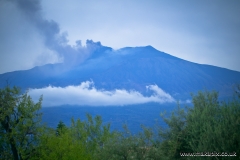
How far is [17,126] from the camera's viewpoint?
71.6 feet

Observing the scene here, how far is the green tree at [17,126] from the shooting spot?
21.3 m

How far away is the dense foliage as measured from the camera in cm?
1633

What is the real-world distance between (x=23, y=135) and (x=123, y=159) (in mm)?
11857

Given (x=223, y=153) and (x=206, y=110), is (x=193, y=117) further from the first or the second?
(x=223, y=153)

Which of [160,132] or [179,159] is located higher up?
[160,132]

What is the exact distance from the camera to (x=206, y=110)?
1939 cm

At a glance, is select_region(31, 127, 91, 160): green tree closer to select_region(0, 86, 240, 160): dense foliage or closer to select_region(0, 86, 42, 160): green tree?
select_region(0, 86, 240, 160): dense foliage

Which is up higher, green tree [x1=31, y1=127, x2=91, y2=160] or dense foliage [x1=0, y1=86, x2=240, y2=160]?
dense foliage [x1=0, y1=86, x2=240, y2=160]

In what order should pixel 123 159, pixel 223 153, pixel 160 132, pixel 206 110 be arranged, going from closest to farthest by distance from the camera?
pixel 223 153 < pixel 123 159 < pixel 206 110 < pixel 160 132

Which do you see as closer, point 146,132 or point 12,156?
point 146,132

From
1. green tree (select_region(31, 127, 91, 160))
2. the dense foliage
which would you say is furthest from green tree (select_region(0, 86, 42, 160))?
green tree (select_region(31, 127, 91, 160))

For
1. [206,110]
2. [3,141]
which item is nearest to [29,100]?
[3,141]

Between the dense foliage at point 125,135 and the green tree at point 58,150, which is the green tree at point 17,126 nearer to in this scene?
the dense foliage at point 125,135

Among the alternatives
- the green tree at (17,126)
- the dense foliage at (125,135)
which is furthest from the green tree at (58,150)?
the green tree at (17,126)
